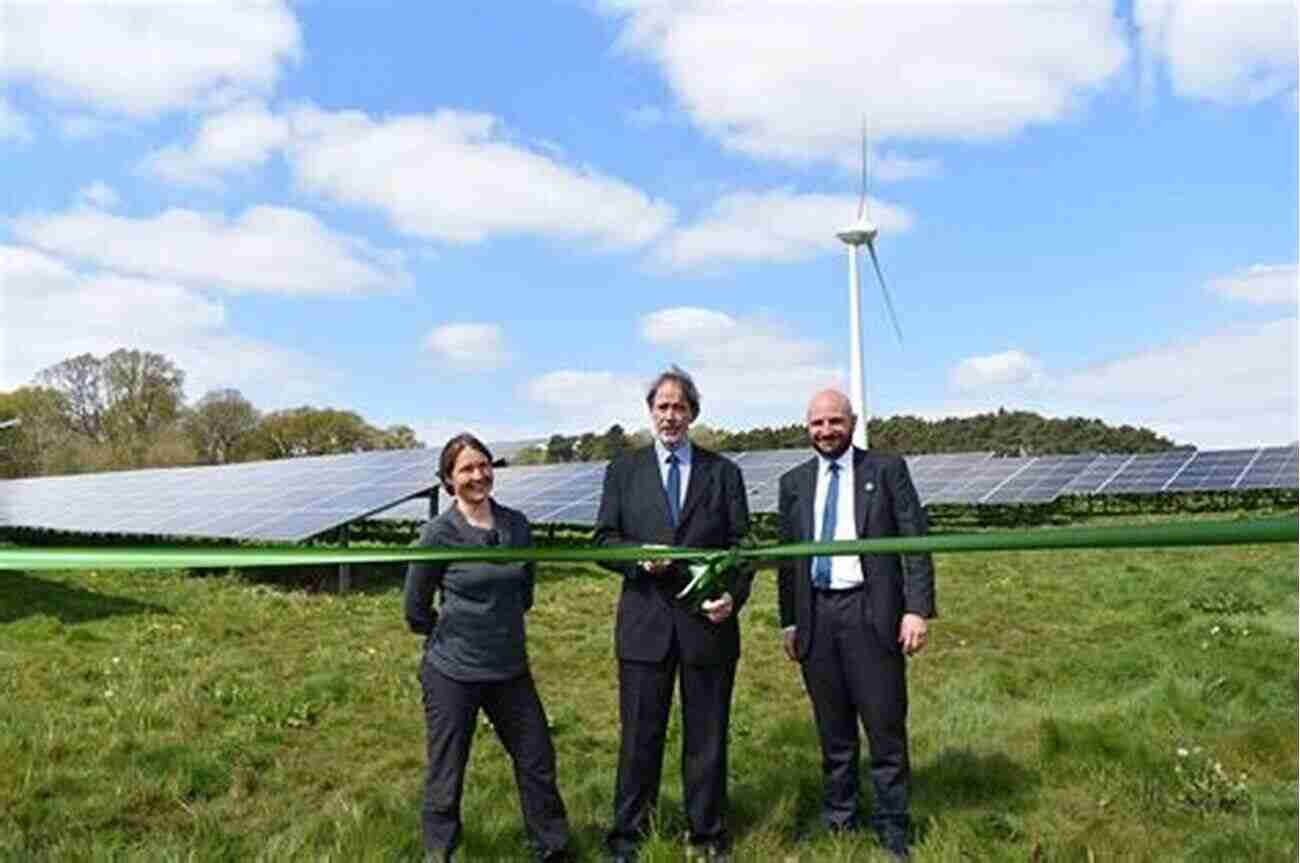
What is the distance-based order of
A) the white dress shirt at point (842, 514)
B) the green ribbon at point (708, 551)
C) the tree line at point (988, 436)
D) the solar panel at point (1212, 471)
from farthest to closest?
the tree line at point (988, 436) < the solar panel at point (1212, 471) < the white dress shirt at point (842, 514) < the green ribbon at point (708, 551)

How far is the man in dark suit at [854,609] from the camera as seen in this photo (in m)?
4.22

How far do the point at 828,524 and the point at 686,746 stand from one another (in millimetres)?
980

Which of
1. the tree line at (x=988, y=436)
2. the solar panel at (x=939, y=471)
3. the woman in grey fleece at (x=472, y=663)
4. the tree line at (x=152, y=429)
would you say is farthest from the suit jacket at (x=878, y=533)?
the tree line at (x=988, y=436)

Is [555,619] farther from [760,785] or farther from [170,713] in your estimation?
[760,785]

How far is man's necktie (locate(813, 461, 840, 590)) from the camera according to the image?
432 centimetres

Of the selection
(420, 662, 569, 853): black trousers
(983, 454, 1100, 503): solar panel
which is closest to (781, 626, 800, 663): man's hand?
(420, 662, 569, 853): black trousers

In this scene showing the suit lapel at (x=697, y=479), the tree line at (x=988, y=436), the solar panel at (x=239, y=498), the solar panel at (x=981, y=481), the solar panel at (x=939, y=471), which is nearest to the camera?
the suit lapel at (x=697, y=479)

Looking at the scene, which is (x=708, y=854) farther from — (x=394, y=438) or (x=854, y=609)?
(x=394, y=438)

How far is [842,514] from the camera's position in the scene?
14.4 feet

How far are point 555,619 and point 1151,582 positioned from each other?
695 cm

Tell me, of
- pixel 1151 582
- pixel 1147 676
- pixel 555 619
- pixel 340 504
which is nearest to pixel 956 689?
pixel 1147 676

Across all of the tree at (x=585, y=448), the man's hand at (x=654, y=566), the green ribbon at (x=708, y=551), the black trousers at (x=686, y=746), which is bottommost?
the black trousers at (x=686, y=746)

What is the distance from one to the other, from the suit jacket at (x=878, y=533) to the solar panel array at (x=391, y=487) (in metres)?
9.29

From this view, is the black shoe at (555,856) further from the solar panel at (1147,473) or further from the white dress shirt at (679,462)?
the solar panel at (1147,473)
